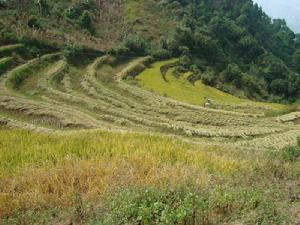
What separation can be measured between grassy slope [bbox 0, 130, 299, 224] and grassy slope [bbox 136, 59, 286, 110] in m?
27.7

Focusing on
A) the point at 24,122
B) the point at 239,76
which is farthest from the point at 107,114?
the point at 239,76

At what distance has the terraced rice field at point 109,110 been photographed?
1115 inches

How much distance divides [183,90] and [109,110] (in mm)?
18701

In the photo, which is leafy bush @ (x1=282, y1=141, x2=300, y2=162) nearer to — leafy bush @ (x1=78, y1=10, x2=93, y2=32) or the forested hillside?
the forested hillside

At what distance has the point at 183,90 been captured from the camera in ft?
168

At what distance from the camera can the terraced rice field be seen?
92.9 ft

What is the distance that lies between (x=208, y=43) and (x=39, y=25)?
29163 mm

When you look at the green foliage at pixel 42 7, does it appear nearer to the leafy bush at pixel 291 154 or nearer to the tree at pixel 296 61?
the leafy bush at pixel 291 154

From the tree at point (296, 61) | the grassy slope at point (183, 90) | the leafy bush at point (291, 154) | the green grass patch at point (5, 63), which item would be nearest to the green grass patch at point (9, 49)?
A: the green grass patch at point (5, 63)

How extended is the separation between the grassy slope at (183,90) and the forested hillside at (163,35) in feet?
18.4

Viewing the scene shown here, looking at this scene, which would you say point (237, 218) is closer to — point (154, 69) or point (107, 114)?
point (107, 114)

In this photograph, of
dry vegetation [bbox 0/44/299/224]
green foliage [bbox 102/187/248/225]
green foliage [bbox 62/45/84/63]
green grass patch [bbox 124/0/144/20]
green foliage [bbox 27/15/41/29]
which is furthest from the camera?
green grass patch [bbox 124/0/144/20]

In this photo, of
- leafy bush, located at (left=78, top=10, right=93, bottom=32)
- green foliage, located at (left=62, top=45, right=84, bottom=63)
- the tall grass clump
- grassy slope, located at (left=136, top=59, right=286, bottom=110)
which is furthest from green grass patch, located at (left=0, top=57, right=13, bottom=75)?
leafy bush, located at (left=78, top=10, right=93, bottom=32)

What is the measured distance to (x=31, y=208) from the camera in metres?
11.8
